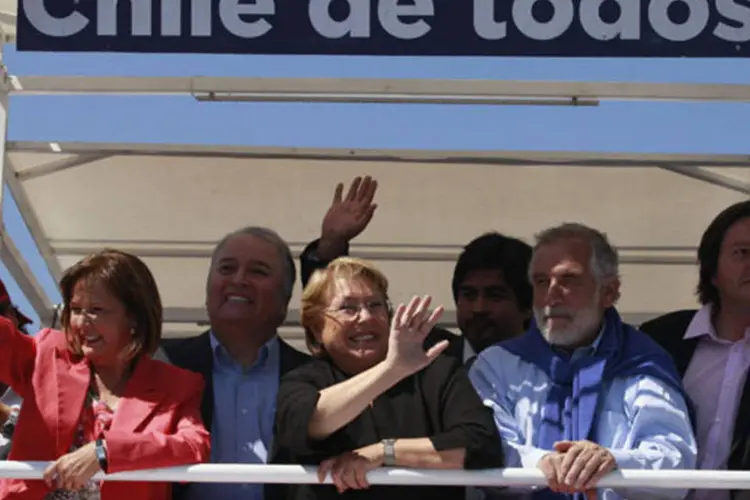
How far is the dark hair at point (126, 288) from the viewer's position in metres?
4.88

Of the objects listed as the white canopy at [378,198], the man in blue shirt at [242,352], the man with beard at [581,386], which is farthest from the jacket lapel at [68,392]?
the white canopy at [378,198]

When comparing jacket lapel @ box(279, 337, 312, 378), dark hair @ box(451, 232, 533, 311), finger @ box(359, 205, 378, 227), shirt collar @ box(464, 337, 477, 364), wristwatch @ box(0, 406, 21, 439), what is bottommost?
wristwatch @ box(0, 406, 21, 439)

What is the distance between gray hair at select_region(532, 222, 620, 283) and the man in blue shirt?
3.10ft

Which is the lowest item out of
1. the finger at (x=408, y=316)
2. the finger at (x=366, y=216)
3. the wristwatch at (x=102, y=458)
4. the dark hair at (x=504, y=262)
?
the wristwatch at (x=102, y=458)

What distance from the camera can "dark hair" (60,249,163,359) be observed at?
4.88 m

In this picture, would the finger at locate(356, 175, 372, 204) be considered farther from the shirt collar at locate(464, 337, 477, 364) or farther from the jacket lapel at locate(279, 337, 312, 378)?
the jacket lapel at locate(279, 337, 312, 378)

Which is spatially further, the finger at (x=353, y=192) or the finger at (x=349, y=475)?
the finger at (x=353, y=192)

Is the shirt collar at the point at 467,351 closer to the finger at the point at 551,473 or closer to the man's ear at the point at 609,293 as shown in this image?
the man's ear at the point at 609,293

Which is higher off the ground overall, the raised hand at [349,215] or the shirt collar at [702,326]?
the raised hand at [349,215]

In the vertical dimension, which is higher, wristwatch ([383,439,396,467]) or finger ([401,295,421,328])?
finger ([401,295,421,328])

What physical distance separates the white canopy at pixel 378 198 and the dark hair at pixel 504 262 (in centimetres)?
76

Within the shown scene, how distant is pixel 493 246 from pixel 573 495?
4.72ft

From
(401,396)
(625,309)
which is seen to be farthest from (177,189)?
(401,396)

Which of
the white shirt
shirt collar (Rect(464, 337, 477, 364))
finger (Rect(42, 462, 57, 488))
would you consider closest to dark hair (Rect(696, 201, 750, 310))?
the white shirt
